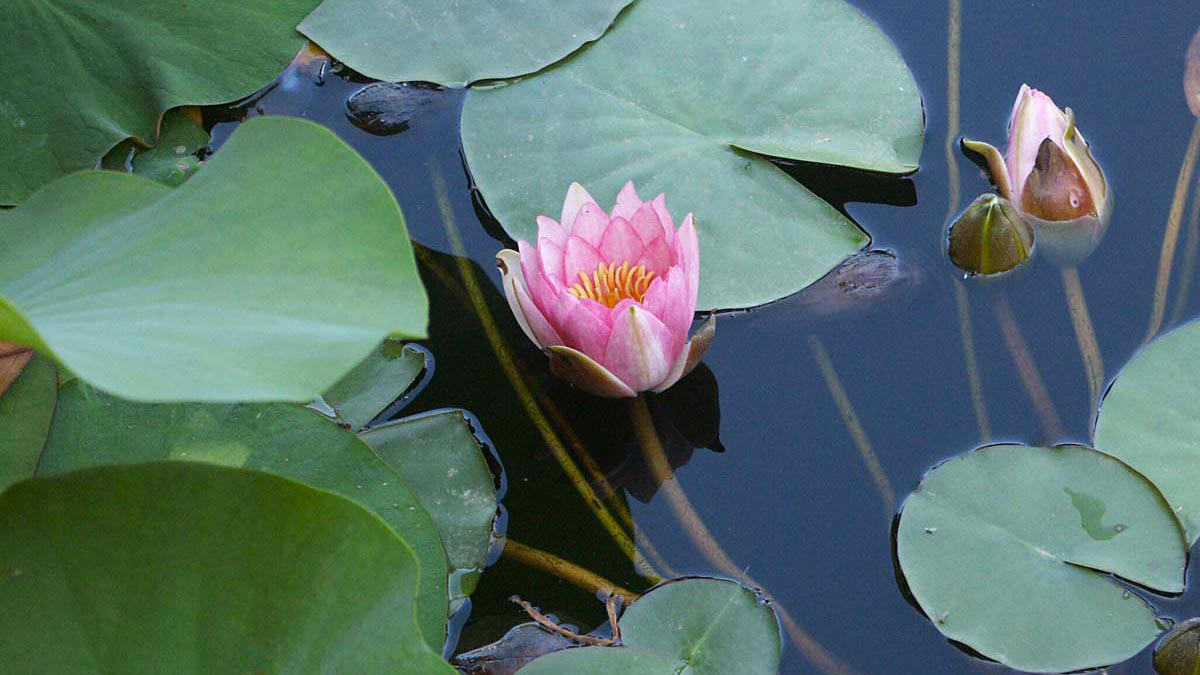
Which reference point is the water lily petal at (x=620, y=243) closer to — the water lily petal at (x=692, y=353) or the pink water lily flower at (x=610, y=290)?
the pink water lily flower at (x=610, y=290)

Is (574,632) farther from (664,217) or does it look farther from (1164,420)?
(1164,420)

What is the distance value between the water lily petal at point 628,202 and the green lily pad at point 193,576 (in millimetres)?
676

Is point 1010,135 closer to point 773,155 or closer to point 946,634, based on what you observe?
point 773,155

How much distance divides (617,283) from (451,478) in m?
0.37

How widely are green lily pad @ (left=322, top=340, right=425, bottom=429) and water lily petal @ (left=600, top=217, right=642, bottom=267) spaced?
0.36 m

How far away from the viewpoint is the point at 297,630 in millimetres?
939

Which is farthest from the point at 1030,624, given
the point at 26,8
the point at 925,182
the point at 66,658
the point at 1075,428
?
the point at 26,8

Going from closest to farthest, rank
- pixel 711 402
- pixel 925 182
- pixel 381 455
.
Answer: pixel 381 455, pixel 711 402, pixel 925 182

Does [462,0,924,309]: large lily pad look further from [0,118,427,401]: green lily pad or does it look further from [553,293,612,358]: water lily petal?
[0,118,427,401]: green lily pad

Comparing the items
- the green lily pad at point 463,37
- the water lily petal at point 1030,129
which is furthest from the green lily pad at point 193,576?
the water lily petal at point 1030,129

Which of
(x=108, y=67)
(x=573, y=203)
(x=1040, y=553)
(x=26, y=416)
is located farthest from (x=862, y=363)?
(x=108, y=67)

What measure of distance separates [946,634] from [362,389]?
0.89m

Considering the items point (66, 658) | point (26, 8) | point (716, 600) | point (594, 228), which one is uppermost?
point (26, 8)

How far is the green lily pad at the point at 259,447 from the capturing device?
3.98 feet
